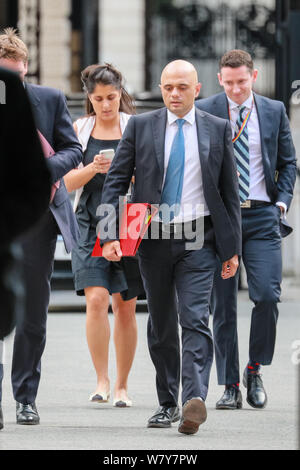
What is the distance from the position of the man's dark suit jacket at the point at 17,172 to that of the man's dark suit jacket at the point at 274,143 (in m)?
4.13

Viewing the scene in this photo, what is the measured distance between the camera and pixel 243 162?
8281mm

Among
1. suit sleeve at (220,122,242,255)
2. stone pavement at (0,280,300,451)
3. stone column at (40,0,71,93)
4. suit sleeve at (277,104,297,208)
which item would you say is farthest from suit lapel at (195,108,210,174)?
stone column at (40,0,71,93)

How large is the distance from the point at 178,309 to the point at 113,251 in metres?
0.43

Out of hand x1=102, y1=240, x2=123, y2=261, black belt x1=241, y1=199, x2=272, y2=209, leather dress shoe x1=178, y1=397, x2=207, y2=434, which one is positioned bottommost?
leather dress shoe x1=178, y1=397, x2=207, y2=434

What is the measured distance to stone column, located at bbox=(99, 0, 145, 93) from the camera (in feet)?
97.8

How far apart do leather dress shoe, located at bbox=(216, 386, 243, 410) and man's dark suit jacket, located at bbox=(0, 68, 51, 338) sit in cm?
413

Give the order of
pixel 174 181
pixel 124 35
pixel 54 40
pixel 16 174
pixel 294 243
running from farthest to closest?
pixel 124 35
pixel 54 40
pixel 294 243
pixel 174 181
pixel 16 174

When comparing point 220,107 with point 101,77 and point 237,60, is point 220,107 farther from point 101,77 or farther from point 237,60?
point 101,77

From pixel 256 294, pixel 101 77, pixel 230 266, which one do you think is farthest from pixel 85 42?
pixel 230 266

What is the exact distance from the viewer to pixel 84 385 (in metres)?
9.24

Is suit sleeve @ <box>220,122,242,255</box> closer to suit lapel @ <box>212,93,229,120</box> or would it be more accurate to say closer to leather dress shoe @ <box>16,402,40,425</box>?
suit lapel @ <box>212,93,229,120</box>

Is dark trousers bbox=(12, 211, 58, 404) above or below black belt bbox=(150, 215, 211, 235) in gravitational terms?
below

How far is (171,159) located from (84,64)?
23097 millimetres
